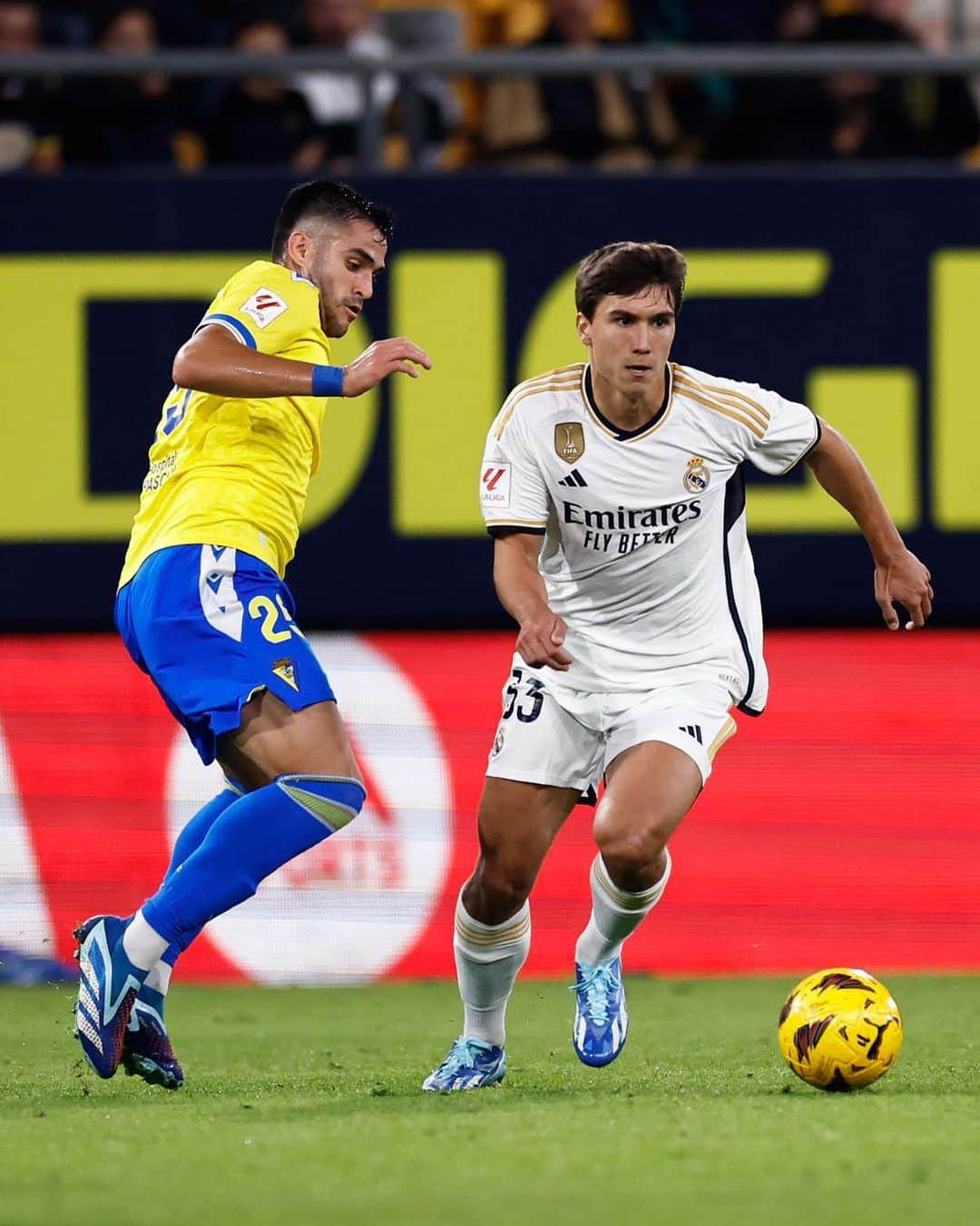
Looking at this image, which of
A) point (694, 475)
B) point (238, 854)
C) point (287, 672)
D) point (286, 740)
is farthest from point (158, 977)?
point (694, 475)

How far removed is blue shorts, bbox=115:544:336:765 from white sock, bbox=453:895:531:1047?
0.76 meters

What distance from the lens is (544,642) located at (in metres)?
5.27

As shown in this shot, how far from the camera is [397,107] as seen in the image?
30.0ft

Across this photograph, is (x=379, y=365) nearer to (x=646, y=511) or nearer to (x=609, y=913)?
(x=646, y=511)

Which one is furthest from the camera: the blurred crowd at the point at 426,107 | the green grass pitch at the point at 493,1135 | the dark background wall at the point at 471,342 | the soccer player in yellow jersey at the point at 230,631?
the blurred crowd at the point at 426,107

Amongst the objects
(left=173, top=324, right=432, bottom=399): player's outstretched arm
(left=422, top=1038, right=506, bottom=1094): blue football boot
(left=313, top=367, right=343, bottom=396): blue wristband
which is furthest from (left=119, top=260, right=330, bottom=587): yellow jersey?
(left=422, top=1038, right=506, bottom=1094): blue football boot

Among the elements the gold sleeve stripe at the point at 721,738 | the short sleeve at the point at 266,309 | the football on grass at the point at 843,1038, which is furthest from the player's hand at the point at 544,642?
the football on grass at the point at 843,1038

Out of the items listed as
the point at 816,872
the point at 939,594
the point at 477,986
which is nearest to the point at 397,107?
the point at 939,594

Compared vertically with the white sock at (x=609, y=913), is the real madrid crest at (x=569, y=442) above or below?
above

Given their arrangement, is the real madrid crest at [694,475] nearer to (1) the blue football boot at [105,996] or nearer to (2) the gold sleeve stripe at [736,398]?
(2) the gold sleeve stripe at [736,398]

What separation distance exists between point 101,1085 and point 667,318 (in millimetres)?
2529

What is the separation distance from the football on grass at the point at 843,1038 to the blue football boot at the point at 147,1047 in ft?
5.09

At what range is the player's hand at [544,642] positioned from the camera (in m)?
5.27

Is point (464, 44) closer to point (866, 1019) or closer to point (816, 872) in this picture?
point (816, 872)
